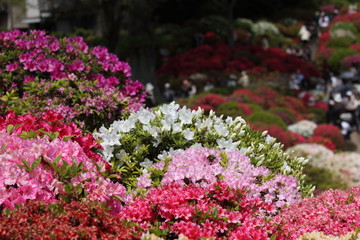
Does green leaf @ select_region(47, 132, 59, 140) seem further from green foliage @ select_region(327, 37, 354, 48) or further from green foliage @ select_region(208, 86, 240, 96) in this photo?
green foliage @ select_region(327, 37, 354, 48)

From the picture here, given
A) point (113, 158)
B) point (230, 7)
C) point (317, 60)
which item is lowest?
point (317, 60)

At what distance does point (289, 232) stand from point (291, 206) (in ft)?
2.25

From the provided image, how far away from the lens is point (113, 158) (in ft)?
18.2

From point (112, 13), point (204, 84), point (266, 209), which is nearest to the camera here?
point (266, 209)

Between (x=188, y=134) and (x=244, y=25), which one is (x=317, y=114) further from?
(x=244, y=25)

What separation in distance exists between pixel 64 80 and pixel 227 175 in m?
3.25

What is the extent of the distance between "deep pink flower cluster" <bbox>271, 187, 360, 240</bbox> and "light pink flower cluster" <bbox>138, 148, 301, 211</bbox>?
0.18 meters

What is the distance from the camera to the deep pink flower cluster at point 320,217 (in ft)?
15.3

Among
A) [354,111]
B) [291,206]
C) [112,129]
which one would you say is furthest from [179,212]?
[354,111]

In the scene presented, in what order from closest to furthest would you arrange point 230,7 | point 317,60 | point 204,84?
point 204,84 < point 230,7 < point 317,60

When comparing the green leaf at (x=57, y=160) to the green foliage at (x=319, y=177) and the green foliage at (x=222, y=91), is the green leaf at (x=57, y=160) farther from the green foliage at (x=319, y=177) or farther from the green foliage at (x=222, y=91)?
the green foliage at (x=222, y=91)

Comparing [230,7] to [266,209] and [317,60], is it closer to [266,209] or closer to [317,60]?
[317,60]

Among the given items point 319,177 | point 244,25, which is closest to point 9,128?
point 319,177

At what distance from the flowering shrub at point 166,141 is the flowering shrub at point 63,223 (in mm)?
1342
